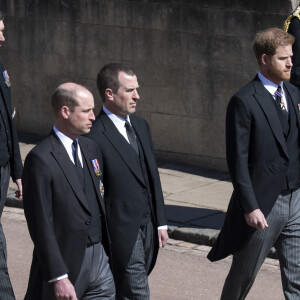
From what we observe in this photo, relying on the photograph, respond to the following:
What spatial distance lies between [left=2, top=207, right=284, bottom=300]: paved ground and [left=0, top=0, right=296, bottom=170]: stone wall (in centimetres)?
287

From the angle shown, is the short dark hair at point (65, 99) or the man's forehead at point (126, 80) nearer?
the short dark hair at point (65, 99)

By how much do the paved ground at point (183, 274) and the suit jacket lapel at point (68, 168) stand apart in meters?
2.32

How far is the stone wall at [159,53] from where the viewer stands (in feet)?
37.1

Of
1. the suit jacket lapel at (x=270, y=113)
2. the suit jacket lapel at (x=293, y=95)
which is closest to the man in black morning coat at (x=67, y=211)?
the suit jacket lapel at (x=270, y=113)

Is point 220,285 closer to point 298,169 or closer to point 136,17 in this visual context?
point 298,169

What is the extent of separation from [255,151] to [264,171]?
0.14 meters

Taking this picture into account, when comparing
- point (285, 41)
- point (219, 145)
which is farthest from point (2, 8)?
point (285, 41)

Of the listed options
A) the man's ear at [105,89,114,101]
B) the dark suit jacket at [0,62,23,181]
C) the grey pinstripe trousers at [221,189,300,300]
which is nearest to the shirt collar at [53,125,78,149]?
the man's ear at [105,89,114,101]

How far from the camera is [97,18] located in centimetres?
1227

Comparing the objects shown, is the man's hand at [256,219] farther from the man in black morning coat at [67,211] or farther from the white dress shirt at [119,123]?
the man in black morning coat at [67,211]

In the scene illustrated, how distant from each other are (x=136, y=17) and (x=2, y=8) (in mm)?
2153

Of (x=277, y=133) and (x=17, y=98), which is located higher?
(x=277, y=133)

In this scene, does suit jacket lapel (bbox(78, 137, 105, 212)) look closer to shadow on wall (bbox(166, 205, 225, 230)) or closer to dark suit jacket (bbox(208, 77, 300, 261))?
A: dark suit jacket (bbox(208, 77, 300, 261))

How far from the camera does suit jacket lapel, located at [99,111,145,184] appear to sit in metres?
6.15
